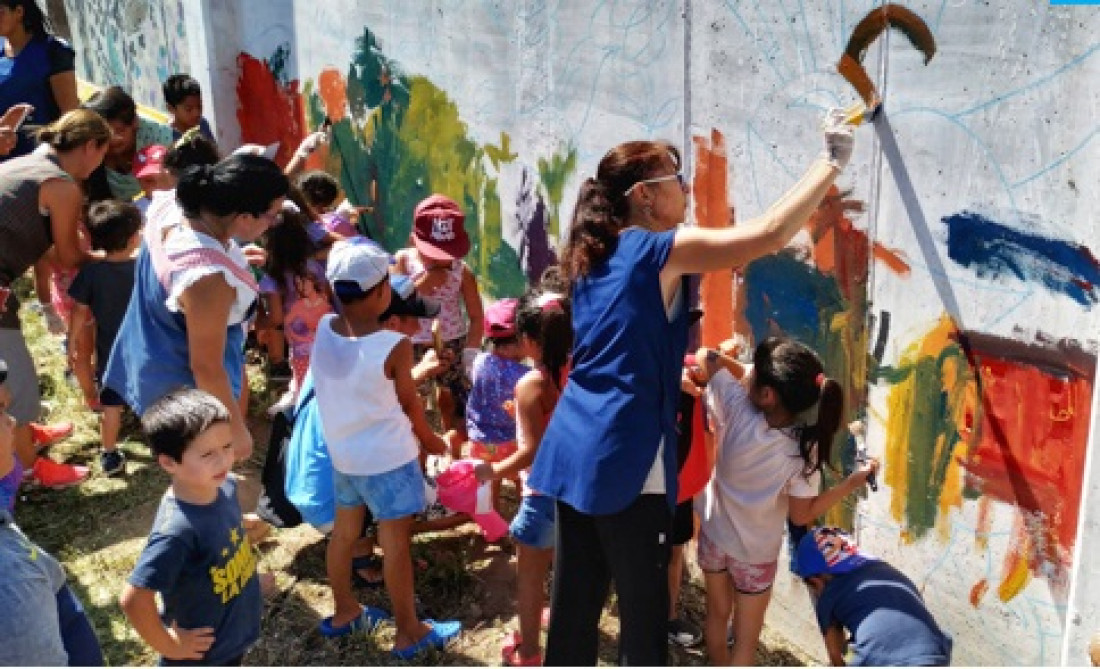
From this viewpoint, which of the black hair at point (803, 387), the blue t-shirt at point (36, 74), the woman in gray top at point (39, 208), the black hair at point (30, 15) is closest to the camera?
the black hair at point (803, 387)

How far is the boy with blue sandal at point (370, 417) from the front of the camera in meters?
3.74

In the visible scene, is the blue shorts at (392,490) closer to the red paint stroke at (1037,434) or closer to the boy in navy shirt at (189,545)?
the boy in navy shirt at (189,545)

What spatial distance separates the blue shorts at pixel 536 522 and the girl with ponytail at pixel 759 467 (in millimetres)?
491

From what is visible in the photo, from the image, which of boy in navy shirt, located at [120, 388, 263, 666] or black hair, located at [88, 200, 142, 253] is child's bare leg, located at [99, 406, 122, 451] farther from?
boy in navy shirt, located at [120, 388, 263, 666]

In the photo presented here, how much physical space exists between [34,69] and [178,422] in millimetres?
4215

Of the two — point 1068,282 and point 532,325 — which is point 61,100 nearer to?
point 532,325

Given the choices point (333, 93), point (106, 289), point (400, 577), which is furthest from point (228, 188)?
point (333, 93)

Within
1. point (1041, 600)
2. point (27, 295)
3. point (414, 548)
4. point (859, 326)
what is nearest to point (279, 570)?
point (414, 548)

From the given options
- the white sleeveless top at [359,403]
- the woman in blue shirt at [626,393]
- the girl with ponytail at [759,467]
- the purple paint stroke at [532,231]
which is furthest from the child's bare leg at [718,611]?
the purple paint stroke at [532,231]

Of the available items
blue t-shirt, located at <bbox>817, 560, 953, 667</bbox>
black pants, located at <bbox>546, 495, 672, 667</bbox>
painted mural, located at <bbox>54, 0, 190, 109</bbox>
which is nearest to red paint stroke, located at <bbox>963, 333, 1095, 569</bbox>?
blue t-shirt, located at <bbox>817, 560, 953, 667</bbox>

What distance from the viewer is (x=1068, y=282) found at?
116 inches

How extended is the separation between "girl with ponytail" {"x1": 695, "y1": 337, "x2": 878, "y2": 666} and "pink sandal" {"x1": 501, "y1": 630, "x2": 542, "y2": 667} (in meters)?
0.66

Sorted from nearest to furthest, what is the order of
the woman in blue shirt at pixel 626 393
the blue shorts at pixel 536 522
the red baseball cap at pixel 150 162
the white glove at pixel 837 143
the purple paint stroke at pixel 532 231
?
the white glove at pixel 837 143, the woman in blue shirt at pixel 626 393, the blue shorts at pixel 536 522, the purple paint stroke at pixel 532 231, the red baseball cap at pixel 150 162

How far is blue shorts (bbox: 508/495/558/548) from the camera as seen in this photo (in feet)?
12.2
